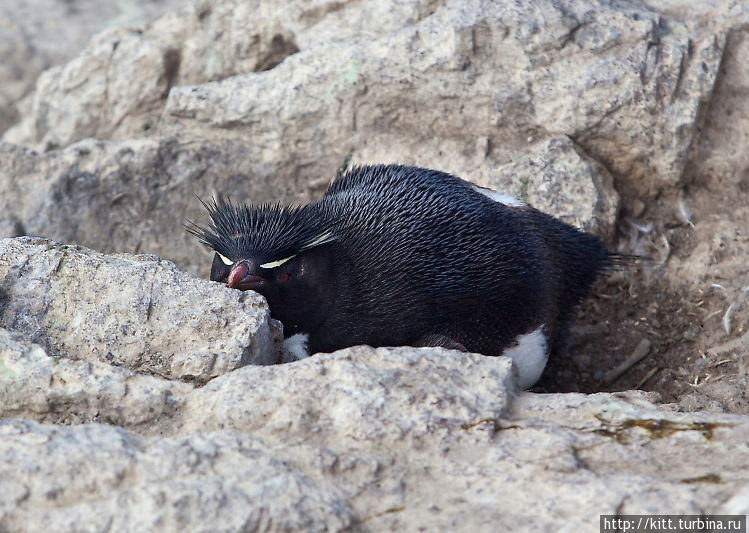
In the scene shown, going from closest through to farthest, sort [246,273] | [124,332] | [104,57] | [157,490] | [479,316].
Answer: [157,490]
[124,332]
[246,273]
[479,316]
[104,57]

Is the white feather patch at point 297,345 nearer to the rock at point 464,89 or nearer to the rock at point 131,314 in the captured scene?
the rock at point 131,314

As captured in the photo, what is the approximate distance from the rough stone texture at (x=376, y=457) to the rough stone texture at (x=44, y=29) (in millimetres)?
6369

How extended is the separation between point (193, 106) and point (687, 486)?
4934 millimetres

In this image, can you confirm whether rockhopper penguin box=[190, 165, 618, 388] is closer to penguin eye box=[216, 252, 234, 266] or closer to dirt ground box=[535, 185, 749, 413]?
penguin eye box=[216, 252, 234, 266]

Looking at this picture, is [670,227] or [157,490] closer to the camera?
[157,490]

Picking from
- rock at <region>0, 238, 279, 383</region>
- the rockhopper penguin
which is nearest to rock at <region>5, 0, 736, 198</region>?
the rockhopper penguin

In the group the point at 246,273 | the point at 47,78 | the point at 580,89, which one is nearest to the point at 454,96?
the point at 580,89

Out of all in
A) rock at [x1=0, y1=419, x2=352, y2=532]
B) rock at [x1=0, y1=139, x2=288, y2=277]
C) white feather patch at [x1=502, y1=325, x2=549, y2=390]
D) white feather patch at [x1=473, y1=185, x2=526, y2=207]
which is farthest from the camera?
rock at [x1=0, y1=139, x2=288, y2=277]

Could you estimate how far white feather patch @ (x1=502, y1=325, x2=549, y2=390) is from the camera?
17.6 feet

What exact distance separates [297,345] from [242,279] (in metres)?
0.55

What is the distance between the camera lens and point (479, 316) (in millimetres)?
5211

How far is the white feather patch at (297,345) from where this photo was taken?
15.4 feet

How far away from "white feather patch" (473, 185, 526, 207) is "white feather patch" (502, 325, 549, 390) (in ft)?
2.61

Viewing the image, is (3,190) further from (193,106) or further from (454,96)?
(454,96)
